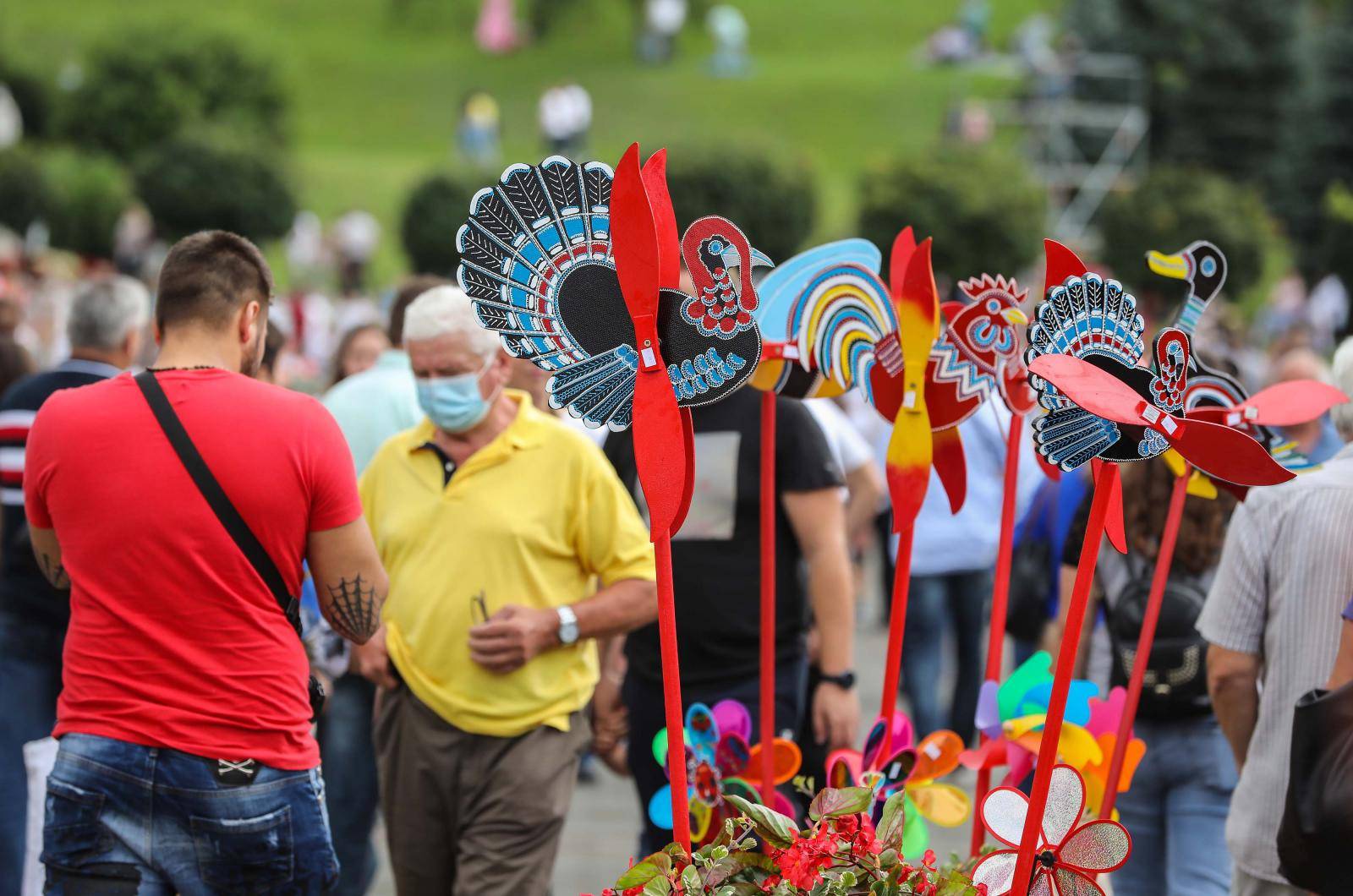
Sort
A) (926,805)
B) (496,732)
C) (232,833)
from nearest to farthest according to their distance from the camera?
(232,833), (926,805), (496,732)

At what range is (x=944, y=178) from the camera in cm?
2177

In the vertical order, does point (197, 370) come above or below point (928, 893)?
above

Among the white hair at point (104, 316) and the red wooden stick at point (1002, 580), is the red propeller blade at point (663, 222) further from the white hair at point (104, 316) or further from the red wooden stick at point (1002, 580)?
the white hair at point (104, 316)

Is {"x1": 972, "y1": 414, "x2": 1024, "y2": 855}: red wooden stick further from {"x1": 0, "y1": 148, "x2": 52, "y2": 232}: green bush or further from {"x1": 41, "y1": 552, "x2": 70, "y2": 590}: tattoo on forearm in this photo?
{"x1": 0, "y1": 148, "x2": 52, "y2": 232}: green bush

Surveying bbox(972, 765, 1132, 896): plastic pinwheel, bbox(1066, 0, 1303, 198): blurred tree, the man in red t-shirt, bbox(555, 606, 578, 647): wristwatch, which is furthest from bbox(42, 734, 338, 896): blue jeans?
bbox(1066, 0, 1303, 198): blurred tree

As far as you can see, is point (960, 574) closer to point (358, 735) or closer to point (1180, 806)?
point (1180, 806)

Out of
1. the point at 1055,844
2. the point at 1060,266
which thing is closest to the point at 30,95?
the point at 1060,266

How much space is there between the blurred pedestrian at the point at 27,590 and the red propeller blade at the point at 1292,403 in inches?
120

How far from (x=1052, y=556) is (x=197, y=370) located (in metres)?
2.56

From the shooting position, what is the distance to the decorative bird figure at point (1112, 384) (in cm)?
260

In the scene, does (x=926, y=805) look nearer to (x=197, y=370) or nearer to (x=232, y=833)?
(x=232, y=833)

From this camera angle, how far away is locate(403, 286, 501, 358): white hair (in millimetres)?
3869

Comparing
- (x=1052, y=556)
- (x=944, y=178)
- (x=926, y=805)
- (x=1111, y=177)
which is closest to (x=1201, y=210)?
(x=944, y=178)

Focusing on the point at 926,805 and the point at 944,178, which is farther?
the point at 944,178
